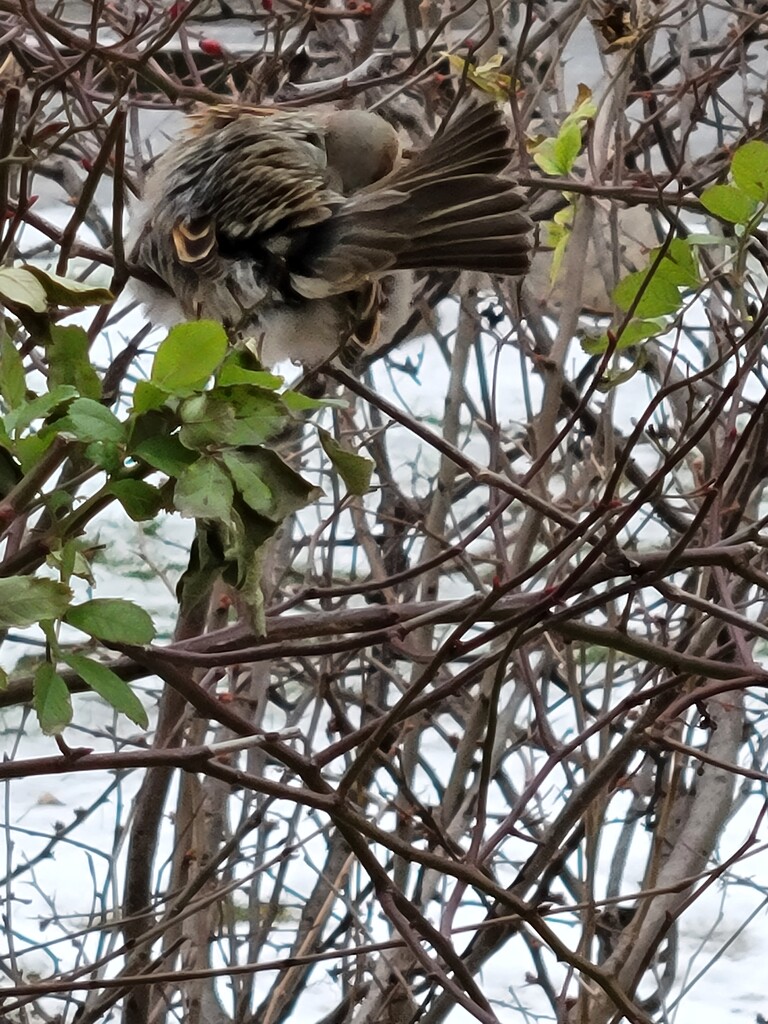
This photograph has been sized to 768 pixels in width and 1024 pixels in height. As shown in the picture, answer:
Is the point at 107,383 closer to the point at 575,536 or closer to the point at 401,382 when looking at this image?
the point at 575,536

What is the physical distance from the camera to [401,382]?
3.39 meters

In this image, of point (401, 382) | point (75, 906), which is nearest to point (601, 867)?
point (75, 906)

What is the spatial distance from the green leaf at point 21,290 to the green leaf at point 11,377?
0.02m

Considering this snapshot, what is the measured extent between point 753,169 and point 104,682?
0.54 m

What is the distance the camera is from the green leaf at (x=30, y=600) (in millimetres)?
597

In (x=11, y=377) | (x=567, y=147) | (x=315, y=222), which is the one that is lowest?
(x=11, y=377)

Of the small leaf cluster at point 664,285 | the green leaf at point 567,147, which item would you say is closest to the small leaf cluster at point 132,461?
the small leaf cluster at point 664,285

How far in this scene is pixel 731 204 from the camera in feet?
2.88

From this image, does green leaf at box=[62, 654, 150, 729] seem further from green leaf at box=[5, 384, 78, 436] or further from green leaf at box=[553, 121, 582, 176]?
green leaf at box=[553, 121, 582, 176]

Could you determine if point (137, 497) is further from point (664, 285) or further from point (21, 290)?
point (664, 285)

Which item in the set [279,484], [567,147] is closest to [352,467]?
[279,484]

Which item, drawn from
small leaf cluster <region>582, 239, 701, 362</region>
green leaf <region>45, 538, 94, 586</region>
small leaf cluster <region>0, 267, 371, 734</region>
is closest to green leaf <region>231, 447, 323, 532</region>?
small leaf cluster <region>0, 267, 371, 734</region>

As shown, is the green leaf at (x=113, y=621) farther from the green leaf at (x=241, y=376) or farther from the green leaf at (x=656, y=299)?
the green leaf at (x=656, y=299)

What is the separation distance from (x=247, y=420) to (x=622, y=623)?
383 mm
